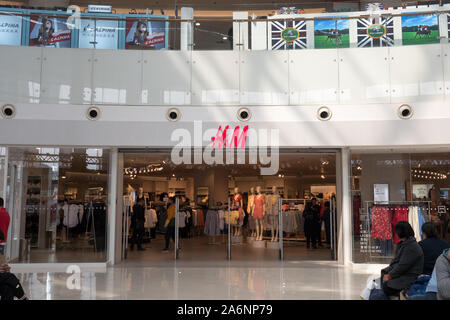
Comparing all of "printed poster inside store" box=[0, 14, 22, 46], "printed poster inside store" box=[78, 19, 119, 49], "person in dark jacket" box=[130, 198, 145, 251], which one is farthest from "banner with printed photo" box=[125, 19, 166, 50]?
"person in dark jacket" box=[130, 198, 145, 251]

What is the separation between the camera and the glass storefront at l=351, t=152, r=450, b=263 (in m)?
10.0

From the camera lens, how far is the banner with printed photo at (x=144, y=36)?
10.6m

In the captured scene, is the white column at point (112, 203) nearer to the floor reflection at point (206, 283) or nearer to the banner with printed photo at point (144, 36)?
the floor reflection at point (206, 283)

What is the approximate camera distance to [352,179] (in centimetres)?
1048

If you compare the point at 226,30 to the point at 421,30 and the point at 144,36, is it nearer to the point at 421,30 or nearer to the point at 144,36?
the point at 144,36

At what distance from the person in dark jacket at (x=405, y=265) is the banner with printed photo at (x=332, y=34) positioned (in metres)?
6.60

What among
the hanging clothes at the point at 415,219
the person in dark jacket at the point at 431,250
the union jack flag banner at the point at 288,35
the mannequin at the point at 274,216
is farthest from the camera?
the mannequin at the point at 274,216

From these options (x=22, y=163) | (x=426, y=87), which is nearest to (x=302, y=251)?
(x=426, y=87)

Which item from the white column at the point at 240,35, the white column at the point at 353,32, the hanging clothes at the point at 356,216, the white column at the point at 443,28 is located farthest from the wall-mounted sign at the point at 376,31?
the hanging clothes at the point at 356,216

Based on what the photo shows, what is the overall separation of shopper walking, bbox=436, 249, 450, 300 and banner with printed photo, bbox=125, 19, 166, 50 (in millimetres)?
8180

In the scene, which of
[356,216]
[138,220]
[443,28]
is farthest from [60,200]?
[443,28]

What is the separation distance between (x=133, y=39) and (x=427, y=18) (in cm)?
677

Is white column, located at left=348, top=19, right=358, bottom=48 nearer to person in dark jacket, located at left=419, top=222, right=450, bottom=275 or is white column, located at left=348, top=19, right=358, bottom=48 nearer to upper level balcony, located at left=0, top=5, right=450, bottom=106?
upper level balcony, located at left=0, top=5, right=450, bottom=106

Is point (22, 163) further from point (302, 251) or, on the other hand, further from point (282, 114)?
point (302, 251)
